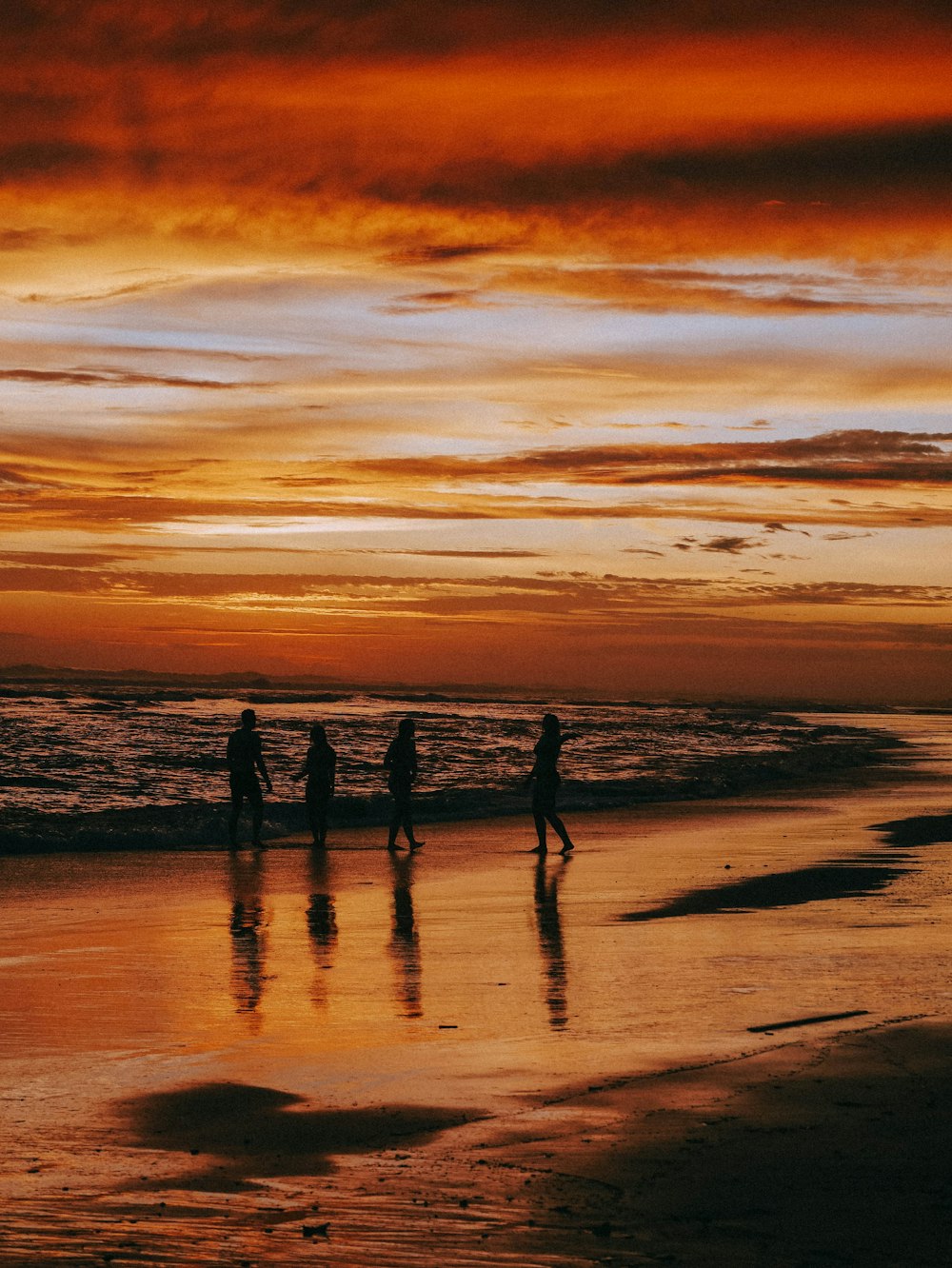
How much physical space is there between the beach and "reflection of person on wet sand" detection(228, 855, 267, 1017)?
0.16 feet

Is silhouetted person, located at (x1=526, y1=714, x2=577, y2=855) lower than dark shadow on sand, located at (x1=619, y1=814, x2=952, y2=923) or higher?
higher

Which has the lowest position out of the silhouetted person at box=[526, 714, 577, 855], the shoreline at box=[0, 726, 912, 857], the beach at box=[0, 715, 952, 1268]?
the shoreline at box=[0, 726, 912, 857]

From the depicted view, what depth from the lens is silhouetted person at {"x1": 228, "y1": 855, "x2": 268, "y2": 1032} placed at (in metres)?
9.83

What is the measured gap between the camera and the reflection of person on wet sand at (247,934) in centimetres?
996

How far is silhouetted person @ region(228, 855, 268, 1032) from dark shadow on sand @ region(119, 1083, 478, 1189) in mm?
→ 1722

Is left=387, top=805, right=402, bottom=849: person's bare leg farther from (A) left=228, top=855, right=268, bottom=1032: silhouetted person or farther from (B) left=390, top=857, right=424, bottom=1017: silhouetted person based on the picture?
(B) left=390, top=857, right=424, bottom=1017: silhouetted person

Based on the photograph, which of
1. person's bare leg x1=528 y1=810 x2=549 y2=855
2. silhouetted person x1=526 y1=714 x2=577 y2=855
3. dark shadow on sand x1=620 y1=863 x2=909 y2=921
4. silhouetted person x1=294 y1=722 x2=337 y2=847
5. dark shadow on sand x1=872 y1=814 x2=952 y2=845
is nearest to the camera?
dark shadow on sand x1=620 y1=863 x2=909 y2=921

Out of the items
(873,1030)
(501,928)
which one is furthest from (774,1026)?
(501,928)

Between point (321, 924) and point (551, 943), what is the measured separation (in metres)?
2.58

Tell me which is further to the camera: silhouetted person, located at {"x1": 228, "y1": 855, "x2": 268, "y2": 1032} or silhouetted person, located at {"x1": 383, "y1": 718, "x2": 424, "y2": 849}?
silhouetted person, located at {"x1": 383, "y1": 718, "x2": 424, "y2": 849}

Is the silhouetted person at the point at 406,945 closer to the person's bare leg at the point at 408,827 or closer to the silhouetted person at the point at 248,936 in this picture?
the silhouetted person at the point at 248,936

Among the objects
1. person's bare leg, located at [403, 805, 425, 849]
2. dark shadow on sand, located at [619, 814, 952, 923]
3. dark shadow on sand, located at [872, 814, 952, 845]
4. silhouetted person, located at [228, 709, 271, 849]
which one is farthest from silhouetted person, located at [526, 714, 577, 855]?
dark shadow on sand, located at [872, 814, 952, 845]

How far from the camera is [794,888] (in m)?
15.4

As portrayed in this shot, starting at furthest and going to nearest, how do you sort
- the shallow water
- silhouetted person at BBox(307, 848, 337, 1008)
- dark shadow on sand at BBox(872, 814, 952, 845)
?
1. the shallow water
2. dark shadow on sand at BBox(872, 814, 952, 845)
3. silhouetted person at BBox(307, 848, 337, 1008)
